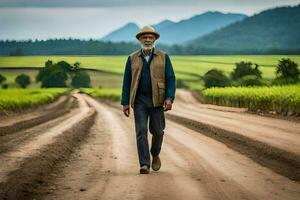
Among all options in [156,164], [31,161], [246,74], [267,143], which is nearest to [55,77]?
[246,74]

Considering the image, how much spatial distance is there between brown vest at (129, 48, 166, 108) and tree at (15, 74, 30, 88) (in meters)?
87.6

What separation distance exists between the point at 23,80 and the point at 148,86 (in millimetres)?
89384

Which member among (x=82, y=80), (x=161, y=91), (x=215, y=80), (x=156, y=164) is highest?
(x=161, y=91)

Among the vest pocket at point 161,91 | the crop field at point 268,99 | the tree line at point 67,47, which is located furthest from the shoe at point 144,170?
the tree line at point 67,47

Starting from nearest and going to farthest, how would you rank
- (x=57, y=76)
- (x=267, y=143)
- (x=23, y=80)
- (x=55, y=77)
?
1. (x=267, y=143)
2. (x=57, y=76)
3. (x=55, y=77)
4. (x=23, y=80)

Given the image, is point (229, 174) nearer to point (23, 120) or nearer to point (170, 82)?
point (170, 82)

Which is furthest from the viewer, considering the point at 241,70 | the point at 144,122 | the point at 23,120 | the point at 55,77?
the point at 241,70

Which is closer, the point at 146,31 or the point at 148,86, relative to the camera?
the point at 146,31

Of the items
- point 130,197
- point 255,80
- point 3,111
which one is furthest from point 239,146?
point 255,80

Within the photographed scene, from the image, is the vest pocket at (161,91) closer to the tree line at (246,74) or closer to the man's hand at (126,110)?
the man's hand at (126,110)

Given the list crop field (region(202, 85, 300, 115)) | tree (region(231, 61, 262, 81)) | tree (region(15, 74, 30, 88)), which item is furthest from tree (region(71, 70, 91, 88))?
crop field (region(202, 85, 300, 115))

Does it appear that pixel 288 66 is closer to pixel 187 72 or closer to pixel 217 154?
pixel 187 72

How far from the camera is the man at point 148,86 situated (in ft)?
38.3

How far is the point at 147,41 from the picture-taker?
11633mm
